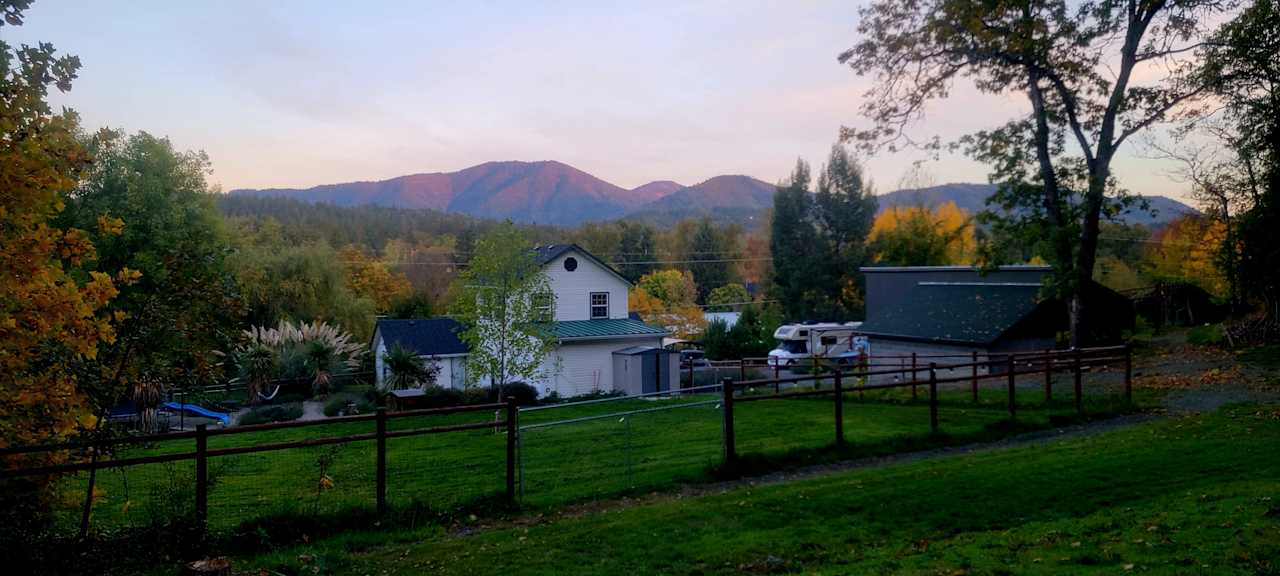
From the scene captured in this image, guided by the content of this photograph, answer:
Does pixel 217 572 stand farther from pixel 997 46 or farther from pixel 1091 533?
pixel 997 46

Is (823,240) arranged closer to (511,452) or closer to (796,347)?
(796,347)

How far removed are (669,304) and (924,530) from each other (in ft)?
189

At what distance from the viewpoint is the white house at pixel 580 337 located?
34312 mm

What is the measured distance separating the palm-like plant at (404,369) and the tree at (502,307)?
8878mm

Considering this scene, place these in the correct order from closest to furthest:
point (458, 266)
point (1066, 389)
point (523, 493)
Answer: point (523, 493) < point (1066, 389) < point (458, 266)

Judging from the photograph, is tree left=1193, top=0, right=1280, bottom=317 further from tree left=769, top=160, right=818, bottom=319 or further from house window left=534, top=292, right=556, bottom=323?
tree left=769, top=160, right=818, bottom=319

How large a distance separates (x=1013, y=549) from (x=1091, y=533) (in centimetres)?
96

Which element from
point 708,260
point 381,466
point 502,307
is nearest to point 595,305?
point 502,307

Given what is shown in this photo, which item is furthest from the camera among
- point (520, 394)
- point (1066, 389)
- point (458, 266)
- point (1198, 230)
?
point (458, 266)

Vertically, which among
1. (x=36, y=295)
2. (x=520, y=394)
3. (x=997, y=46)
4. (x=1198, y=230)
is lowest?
(x=520, y=394)

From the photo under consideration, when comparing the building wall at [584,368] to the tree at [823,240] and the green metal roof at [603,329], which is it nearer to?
the green metal roof at [603,329]

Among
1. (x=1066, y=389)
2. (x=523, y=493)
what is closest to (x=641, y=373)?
(x=1066, y=389)

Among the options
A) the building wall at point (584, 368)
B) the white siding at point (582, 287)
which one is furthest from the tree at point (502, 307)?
the white siding at point (582, 287)

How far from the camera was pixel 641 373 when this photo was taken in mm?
34031
